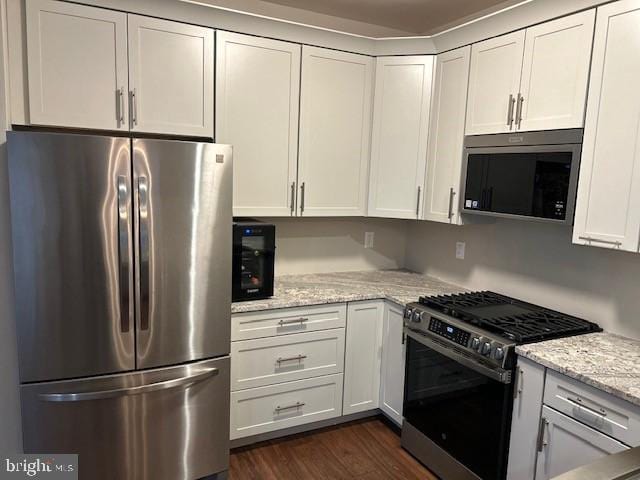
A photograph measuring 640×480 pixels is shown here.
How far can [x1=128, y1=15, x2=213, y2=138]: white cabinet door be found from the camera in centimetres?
230

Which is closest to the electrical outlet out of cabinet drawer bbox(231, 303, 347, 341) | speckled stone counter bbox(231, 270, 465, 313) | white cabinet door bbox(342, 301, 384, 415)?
speckled stone counter bbox(231, 270, 465, 313)

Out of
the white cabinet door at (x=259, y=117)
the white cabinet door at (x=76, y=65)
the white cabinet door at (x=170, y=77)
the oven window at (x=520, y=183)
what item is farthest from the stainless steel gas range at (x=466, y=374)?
the white cabinet door at (x=76, y=65)

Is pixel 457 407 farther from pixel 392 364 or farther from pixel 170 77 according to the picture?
pixel 170 77

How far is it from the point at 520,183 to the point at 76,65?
2.26 meters

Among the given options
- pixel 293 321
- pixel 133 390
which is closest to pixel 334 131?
pixel 293 321

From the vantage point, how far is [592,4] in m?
1.95

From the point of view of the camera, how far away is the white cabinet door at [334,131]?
2766mm

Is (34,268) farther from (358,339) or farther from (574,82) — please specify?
(574,82)

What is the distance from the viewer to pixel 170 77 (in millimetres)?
2371

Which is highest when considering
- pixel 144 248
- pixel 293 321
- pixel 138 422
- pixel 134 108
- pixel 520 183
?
pixel 134 108

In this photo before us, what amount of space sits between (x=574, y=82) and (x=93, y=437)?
267 centimetres

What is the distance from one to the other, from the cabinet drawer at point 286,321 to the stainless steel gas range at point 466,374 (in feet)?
1.39

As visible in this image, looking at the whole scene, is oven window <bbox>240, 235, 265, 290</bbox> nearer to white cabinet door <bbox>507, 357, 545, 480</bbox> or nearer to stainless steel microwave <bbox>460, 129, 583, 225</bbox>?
stainless steel microwave <bbox>460, 129, 583, 225</bbox>

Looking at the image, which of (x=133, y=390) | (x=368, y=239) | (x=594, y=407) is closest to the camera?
(x=594, y=407)
